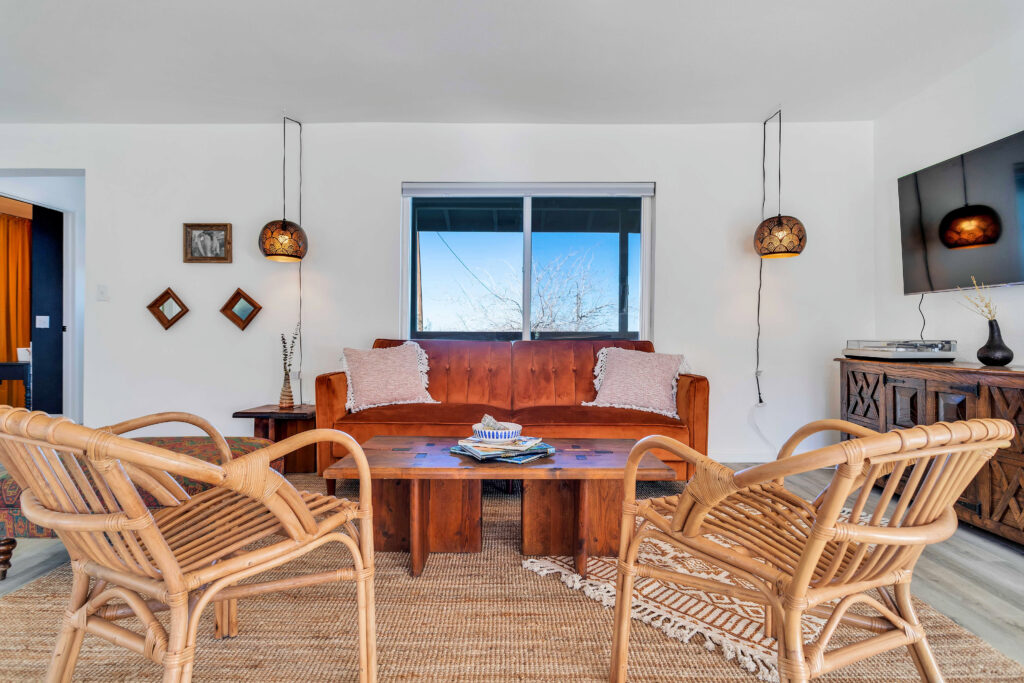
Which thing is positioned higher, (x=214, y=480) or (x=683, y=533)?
(x=214, y=480)

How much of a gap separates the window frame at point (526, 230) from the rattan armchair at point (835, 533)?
2761 millimetres

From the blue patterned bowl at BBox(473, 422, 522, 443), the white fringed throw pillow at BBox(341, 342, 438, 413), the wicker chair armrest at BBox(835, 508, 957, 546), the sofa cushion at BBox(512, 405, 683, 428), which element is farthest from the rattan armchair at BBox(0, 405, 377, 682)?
the white fringed throw pillow at BBox(341, 342, 438, 413)

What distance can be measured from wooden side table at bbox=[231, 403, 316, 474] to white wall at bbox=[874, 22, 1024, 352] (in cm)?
385

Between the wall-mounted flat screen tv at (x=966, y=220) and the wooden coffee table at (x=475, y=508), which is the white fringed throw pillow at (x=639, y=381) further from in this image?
the wall-mounted flat screen tv at (x=966, y=220)

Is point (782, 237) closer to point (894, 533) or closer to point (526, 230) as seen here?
point (526, 230)

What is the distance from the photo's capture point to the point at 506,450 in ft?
5.79

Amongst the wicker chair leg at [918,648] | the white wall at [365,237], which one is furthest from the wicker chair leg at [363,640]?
the white wall at [365,237]

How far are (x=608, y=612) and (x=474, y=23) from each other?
105 inches

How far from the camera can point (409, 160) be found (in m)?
3.78

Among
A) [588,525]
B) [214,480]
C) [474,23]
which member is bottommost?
[588,525]

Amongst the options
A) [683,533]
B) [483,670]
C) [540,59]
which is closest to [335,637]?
[483,670]

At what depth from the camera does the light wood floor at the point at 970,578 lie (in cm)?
154

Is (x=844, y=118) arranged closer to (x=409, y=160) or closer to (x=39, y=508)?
(x=409, y=160)

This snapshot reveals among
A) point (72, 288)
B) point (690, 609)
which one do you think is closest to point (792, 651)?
point (690, 609)
